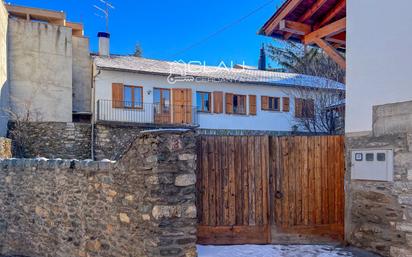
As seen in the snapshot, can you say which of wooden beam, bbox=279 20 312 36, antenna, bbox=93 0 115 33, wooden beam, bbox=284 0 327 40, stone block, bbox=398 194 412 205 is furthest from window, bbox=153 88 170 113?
stone block, bbox=398 194 412 205

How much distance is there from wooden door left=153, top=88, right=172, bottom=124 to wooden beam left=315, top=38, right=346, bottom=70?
1075cm

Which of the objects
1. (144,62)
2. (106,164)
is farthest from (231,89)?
(106,164)

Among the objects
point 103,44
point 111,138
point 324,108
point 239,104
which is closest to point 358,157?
point 324,108

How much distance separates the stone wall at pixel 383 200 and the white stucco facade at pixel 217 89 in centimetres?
1218

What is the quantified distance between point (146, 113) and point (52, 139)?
14.3 feet

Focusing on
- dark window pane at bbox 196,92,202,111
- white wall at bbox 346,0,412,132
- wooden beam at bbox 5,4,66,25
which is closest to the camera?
white wall at bbox 346,0,412,132

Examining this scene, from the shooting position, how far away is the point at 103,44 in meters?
17.9

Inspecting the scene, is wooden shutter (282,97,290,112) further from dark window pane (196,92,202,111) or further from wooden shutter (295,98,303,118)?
dark window pane (196,92,202,111)

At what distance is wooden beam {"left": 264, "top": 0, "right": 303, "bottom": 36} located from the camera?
271 inches

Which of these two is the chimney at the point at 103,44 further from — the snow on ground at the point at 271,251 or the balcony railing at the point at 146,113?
the snow on ground at the point at 271,251

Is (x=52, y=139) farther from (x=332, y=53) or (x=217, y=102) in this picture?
(x=332, y=53)

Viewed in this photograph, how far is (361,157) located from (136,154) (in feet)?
11.5

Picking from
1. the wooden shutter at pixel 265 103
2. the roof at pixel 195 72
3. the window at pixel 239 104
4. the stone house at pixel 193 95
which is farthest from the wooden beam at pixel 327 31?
the wooden shutter at pixel 265 103

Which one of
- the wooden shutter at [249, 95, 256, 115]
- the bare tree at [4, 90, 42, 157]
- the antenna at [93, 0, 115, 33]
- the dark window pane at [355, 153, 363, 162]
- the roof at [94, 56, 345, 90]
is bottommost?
the dark window pane at [355, 153, 363, 162]
